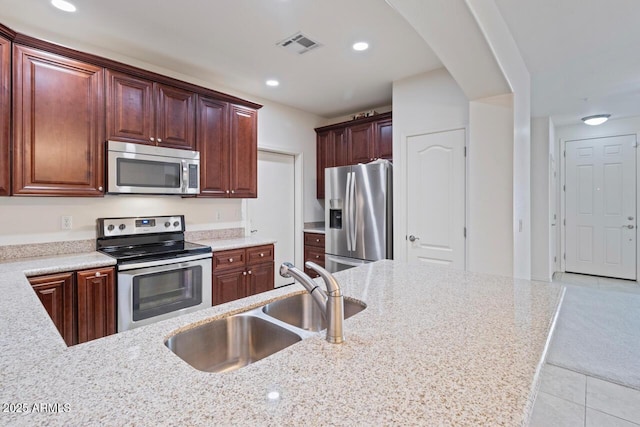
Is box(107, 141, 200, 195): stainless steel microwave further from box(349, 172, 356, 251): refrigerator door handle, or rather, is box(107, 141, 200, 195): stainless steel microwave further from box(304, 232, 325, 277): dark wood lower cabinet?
box(304, 232, 325, 277): dark wood lower cabinet

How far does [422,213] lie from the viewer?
10.8 ft

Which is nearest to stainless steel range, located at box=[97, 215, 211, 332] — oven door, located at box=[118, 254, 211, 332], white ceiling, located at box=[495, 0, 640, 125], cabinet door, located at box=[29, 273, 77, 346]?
oven door, located at box=[118, 254, 211, 332]

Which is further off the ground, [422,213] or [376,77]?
[376,77]

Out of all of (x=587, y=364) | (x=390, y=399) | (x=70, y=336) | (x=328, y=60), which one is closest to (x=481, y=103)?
(x=328, y=60)

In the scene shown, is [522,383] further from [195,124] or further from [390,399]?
[195,124]

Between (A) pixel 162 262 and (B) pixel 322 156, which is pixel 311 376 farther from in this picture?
(B) pixel 322 156

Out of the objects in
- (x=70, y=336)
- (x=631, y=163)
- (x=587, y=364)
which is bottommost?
(x=587, y=364)

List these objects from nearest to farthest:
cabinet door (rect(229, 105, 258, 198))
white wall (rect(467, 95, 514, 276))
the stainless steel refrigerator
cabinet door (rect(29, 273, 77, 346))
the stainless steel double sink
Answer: the stainless steel double sink, cabinet door (rect(29, 273, 77, 346)), white wall (rect(467, 95, 514, 276)), cabinet door (rect(229, 105, 258, 198)), the stainless steel refrigerator

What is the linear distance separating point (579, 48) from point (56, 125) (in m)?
4.01

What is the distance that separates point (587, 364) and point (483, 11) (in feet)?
8.75

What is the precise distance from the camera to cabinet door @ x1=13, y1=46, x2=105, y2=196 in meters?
2.17

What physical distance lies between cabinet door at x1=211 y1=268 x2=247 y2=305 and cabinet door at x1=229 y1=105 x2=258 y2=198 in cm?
85

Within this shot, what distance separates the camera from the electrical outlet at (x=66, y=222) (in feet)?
8.46

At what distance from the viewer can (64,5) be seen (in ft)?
7.13
